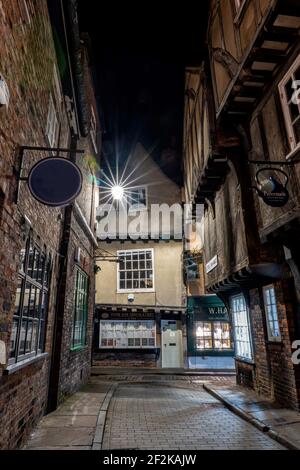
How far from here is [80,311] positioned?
33.1ft

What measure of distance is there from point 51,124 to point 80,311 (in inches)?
245

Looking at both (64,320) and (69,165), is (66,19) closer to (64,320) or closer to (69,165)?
(69,165)

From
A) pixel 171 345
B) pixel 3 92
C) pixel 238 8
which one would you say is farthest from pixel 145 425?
pixel 171 345

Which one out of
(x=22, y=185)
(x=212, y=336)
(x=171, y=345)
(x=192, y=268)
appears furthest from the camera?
(x=192, y=268)

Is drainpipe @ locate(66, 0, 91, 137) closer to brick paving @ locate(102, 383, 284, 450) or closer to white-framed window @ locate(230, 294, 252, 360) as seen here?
white-framed window @ locate(230, 294, 252, 360)

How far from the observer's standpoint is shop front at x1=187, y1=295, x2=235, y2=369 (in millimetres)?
16141

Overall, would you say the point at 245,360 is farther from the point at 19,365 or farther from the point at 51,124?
the point at 51,124

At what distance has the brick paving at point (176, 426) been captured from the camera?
484 cm

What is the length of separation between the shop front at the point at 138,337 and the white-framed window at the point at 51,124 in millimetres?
12003

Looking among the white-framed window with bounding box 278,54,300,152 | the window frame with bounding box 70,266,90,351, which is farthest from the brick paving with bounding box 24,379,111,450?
the white-framed window with bounding box 278,54,300,152

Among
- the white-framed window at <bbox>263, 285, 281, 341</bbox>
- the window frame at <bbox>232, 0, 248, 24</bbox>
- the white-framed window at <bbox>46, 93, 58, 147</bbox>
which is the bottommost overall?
the white-framed window at <bbox>263, 285, 281, 341</bbox>

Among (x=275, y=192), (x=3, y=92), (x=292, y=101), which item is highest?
(x=292, y=101)

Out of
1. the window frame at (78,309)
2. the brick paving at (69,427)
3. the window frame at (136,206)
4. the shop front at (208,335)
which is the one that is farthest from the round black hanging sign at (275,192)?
the window frame at (136,206)

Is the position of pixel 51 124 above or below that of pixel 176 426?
above
